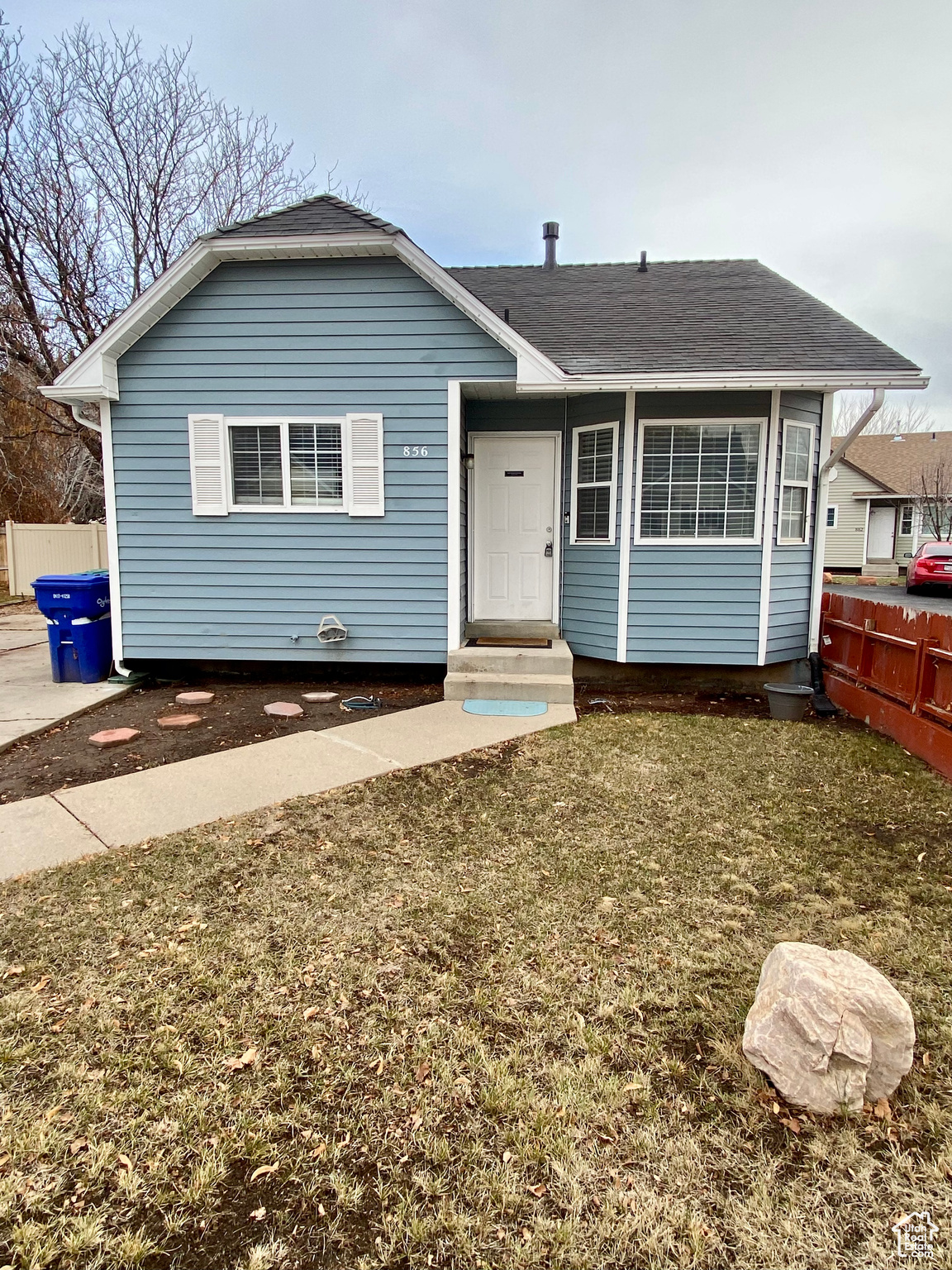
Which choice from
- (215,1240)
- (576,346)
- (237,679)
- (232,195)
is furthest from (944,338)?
(215,1240)

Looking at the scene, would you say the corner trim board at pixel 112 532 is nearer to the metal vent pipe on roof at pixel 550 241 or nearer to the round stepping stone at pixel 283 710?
the round stepping stone at pixel 283 710

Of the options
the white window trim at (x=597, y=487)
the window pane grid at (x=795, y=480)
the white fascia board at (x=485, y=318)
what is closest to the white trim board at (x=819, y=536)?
the window pane grid at (x=795, y=480)

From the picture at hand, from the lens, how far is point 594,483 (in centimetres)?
744

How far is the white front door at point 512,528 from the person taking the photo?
25.9ft

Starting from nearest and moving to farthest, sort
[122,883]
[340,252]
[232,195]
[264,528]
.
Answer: [122,883]
[340,252]
[264,528]
[232,195]

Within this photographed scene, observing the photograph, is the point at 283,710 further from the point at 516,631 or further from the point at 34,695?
the point at 516,631

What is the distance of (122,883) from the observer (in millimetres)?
3188

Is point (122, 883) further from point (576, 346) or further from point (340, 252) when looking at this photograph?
point (576, 346)

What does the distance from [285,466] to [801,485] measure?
5.50m

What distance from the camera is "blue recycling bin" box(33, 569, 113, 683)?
7.13m

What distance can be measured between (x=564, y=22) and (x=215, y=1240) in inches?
476

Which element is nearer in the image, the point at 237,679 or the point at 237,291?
the point at 237,291

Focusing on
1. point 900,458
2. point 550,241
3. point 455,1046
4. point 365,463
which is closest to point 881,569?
point 900,458

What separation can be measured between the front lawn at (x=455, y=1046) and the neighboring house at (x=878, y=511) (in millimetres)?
27370
